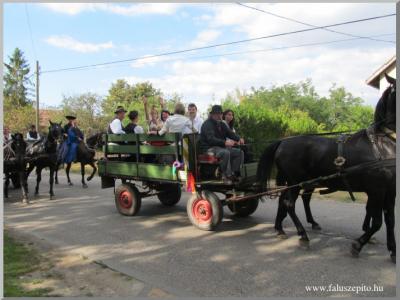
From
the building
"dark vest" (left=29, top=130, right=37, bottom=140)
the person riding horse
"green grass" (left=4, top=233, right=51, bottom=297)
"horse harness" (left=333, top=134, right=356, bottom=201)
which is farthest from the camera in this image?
the building

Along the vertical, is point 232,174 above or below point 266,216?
above

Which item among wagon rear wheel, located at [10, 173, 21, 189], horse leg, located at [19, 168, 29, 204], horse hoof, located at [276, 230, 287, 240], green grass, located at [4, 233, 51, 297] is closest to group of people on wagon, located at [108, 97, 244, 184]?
horse hoof, located at [276, 230, 287, 240]

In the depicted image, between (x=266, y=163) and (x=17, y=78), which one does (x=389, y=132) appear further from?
(x=17, y=78)

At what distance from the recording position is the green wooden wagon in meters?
7.12

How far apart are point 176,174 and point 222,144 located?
0.99 meters

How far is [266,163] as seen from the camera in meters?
6.78

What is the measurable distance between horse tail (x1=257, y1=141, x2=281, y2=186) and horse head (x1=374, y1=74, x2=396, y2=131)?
5.41 ft

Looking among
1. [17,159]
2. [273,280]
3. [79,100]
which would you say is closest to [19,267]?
[273,280]

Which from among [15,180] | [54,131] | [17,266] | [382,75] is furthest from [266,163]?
[382,75]

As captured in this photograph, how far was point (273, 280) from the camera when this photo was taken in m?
4.88

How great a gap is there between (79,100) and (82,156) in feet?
96.1

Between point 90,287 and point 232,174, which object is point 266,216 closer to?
point 232,174

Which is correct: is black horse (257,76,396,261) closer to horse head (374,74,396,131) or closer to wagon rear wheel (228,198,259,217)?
horse head (374,74,396,131)

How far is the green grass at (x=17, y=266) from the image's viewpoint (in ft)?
14.8
